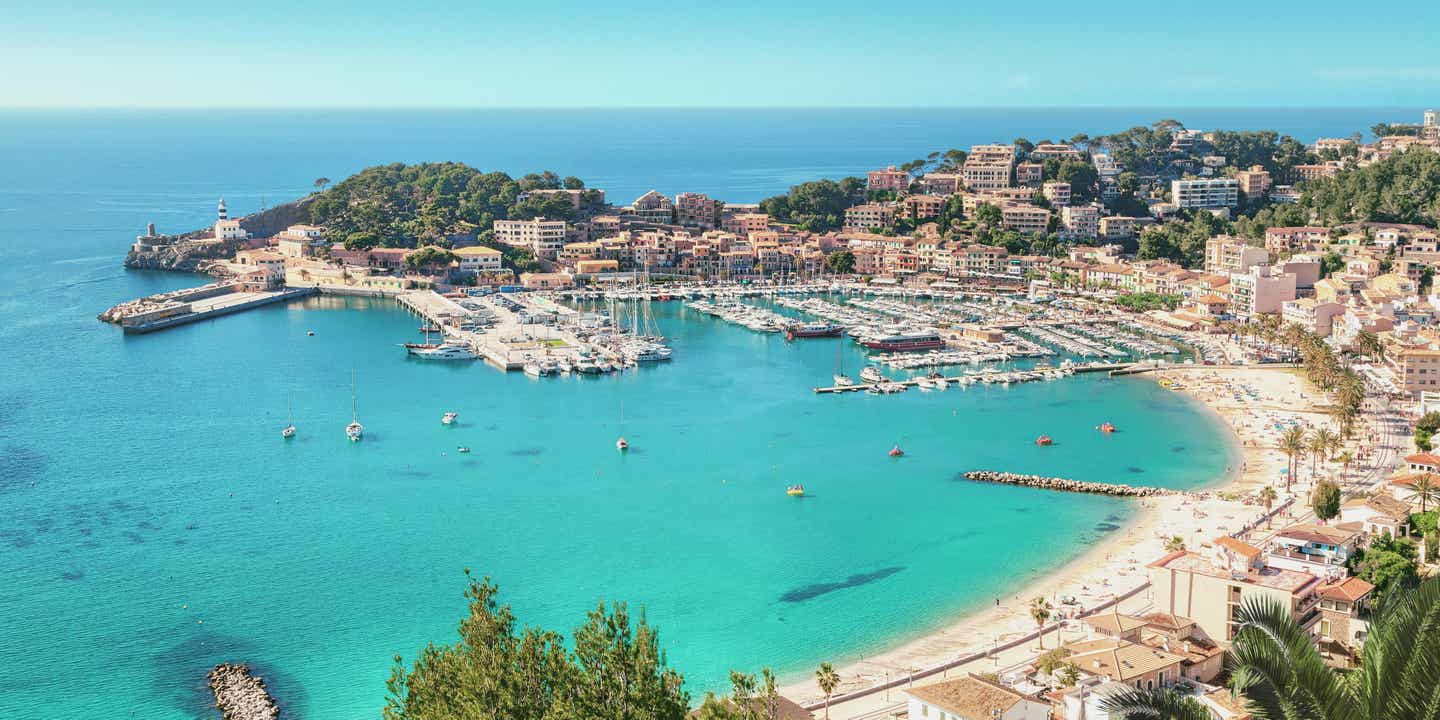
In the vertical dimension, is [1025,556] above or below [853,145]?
below

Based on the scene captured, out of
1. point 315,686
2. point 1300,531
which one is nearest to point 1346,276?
point 1300,531

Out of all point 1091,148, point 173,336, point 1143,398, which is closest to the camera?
point 1143,398

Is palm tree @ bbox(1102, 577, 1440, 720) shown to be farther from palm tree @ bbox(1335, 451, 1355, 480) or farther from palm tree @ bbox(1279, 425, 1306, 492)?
palm tree @ bbox(1335, 451, 1355, 480)

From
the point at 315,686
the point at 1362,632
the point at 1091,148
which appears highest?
the point at 1091,148

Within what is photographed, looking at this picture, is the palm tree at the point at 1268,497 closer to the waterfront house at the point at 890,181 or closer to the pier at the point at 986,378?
the pier at the point at 986,378

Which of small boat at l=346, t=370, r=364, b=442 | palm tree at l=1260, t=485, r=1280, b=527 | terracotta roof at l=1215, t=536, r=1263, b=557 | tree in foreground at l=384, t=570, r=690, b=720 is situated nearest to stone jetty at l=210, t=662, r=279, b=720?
tree in foreground at l=384, t=570, r=690, b=720

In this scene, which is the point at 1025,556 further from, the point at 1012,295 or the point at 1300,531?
the point at 1012,295
